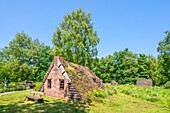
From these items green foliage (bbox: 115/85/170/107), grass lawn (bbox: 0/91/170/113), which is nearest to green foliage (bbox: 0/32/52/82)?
grass lawn (bbox: 0/91/170/113)

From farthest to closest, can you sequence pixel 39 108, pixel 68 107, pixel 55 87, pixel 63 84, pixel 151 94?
pixel 151 94, pixel 55 87, pixel 63 84, pixel 68 107, pixel 39 108

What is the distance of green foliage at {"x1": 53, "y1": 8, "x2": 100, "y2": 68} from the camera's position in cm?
2668

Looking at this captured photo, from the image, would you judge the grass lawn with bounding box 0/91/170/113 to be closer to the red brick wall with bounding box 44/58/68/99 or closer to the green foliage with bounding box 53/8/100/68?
the red brick wall with bounding box 44/58/68/99

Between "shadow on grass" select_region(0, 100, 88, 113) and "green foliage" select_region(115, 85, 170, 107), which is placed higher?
"shadow on grass" select_region(0, 100, 88, 113)

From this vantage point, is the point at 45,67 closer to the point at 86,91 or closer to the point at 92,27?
A: the point at 92,27

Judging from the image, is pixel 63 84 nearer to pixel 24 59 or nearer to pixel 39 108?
pixel 39 108

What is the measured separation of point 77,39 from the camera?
26578 millimetres

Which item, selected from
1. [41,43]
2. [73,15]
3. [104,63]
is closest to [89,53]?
[73,15]

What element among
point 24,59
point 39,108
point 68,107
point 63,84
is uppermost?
point 24,59

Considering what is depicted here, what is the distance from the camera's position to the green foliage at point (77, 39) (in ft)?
87.5

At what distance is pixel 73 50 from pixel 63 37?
12.6 ft

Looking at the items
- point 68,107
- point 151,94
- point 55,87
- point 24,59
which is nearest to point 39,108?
point 68,107

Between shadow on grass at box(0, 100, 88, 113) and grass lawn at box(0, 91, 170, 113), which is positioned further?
grass lawn at box(0, 91, 170, 113)

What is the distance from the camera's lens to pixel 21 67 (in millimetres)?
35500
